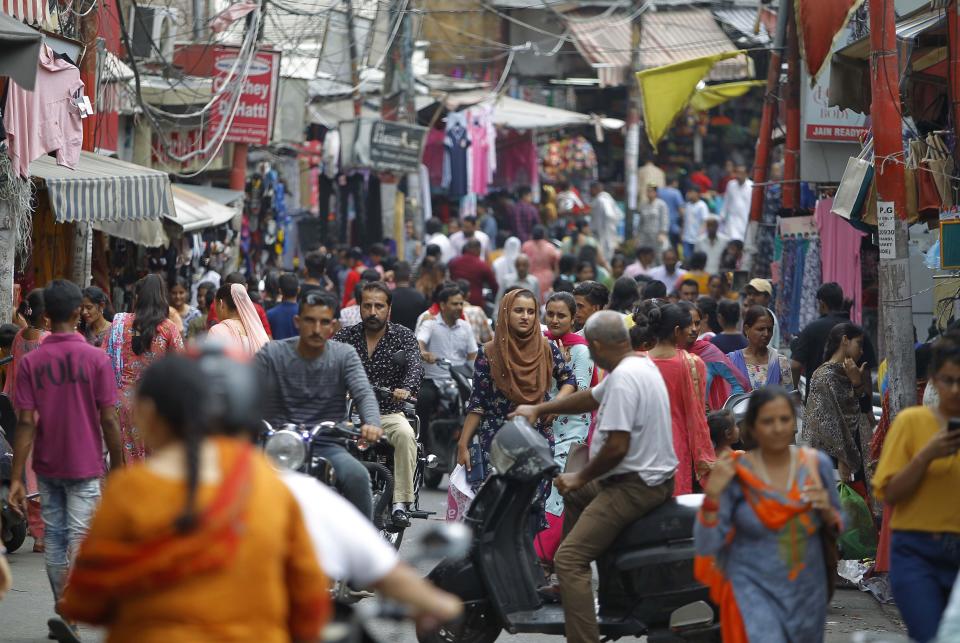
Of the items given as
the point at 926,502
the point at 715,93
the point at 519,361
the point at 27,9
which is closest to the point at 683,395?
the point at 519,361

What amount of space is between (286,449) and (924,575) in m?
2.81

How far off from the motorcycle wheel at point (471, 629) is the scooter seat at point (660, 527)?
0.73 meters

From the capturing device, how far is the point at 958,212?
9219mm

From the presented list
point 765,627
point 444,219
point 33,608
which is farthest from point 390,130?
point 765,627

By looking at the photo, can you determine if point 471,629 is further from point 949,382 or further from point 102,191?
point 102,191

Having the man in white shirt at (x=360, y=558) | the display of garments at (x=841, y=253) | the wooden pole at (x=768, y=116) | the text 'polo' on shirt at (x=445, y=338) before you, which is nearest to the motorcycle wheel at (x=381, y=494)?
the text 'polo' on shirt at (x=445, y=338)

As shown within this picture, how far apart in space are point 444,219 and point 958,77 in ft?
70.1

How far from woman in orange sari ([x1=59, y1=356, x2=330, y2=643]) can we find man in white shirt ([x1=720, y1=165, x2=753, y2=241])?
24.4 meters

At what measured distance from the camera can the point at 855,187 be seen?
436 inches

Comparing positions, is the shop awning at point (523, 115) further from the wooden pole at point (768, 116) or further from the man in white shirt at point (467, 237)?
the wooden pole at point (768, 116)

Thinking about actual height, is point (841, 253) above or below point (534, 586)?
above

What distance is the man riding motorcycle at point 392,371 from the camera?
9.78 metres

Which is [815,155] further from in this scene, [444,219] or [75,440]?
[444,219]

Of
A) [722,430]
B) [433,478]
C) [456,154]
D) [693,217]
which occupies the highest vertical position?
[456,154]
